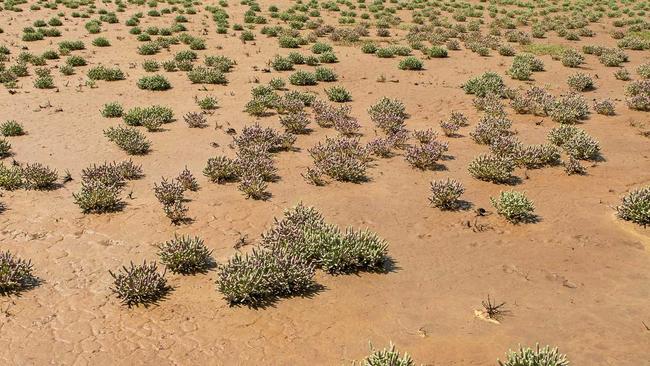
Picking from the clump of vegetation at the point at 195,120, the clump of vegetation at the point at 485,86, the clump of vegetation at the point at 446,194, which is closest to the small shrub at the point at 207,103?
the clump of vegetation at the point at 195,120

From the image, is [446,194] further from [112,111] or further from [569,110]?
[112,111]

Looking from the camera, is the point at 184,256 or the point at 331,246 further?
the point at 331,246

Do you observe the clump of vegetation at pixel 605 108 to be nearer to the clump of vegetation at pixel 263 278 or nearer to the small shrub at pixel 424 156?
the small shrub at pixel 424 156

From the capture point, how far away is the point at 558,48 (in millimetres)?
26953

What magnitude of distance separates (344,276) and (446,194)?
11.3 feet

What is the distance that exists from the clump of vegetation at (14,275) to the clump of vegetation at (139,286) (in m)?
1.38

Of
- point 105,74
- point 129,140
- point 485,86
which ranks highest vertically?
point 485,86

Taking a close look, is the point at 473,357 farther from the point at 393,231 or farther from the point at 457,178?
the point at 457,178

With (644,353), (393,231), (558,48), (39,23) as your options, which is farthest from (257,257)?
(39,23)

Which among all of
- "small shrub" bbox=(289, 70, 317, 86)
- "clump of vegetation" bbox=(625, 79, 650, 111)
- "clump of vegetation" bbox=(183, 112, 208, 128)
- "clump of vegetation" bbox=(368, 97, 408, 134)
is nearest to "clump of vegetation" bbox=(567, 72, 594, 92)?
"clump of vegetation" bbox=(625, 79, 650, 111)

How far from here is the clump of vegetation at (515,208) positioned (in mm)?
10211

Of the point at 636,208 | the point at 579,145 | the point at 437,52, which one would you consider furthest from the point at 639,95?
the point at 636,208

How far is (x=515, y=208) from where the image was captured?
33.5 ft

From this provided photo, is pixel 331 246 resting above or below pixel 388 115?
above
